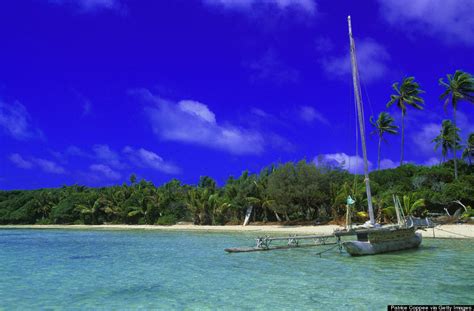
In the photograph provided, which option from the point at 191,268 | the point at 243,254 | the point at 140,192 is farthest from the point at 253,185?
the point at 191,268

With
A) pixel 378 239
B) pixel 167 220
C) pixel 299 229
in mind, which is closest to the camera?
pixel 378 239

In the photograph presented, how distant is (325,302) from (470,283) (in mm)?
5796

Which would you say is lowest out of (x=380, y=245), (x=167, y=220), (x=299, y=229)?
Result: (x=380, y=245)

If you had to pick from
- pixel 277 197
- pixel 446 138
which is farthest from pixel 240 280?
pixel 446 138

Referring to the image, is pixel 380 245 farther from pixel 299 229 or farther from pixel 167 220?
pixel 167 220

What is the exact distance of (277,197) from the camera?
42.6 metres

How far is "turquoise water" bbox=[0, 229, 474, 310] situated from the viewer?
1254 cm

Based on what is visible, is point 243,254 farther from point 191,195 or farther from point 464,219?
point 191,195

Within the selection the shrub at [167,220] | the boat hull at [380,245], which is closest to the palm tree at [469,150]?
the boat hull at [380,245]

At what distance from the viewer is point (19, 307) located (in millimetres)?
12492

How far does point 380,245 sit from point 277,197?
20749 mm

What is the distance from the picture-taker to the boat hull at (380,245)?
70.4 ft

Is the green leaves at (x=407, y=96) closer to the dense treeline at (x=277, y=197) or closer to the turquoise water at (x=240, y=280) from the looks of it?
the dense treeline at (x=277, y=197)

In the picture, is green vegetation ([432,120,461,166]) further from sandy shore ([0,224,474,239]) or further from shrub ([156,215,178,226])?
shrub ([156,215,178,226])
